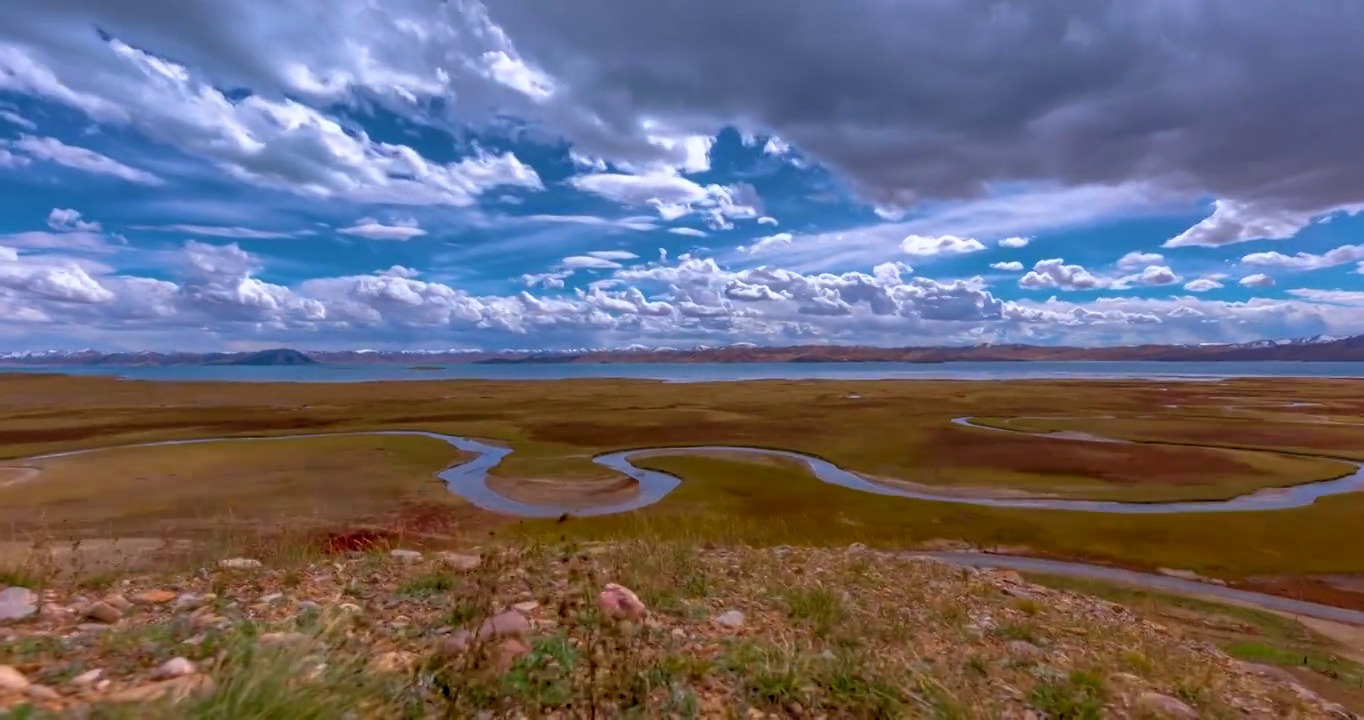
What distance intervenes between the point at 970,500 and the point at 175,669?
114 feet

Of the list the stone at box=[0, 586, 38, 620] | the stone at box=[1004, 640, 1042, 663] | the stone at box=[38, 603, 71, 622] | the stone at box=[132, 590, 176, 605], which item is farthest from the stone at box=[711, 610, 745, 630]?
the stone at box=[0, 586, 38, 620]

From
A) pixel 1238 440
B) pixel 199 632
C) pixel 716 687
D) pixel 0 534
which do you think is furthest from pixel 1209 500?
pixel 0 534

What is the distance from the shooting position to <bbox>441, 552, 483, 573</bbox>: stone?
32.5 feet

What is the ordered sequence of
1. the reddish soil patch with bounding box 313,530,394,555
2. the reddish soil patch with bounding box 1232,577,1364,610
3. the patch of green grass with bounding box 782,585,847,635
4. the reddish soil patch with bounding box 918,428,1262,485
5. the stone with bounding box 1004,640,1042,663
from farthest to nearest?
1. the reddish soil patch with bounding box 918,428,1262,485
2. the reddish soil patch with bounding box 1232,577,1364,610
3. the reddish soil patch with bounding box 313,530,394,555
4. the patch of green grass with bounding box 782,585,847,635
5. the stone with bounding box 1004,640,1042,663

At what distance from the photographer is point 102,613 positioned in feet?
21.9

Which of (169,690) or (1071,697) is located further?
(1071,697)

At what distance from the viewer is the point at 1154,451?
1901 inches

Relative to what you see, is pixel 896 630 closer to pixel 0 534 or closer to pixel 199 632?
pixel 199 632

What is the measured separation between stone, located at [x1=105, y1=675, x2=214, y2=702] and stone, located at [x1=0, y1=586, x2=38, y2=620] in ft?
9.88

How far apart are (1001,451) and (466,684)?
49.3 m

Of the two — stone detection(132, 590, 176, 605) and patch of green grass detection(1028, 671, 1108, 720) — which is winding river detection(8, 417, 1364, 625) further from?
stone detection(132, 590, 176, 605)

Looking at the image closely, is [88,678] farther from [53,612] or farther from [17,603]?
[17,603]

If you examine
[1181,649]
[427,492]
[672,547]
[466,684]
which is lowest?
[427,492]

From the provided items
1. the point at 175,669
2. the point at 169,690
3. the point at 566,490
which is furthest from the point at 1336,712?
the point at 566,490
